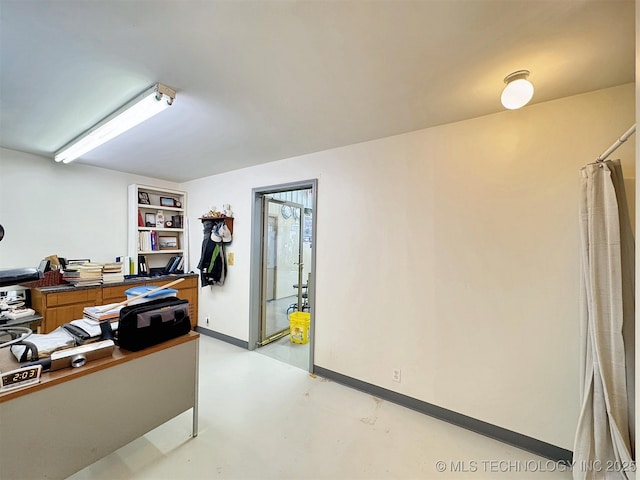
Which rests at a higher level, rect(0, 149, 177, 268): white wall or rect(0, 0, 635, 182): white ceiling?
rect(0, 0, 635, 182): white ceiling

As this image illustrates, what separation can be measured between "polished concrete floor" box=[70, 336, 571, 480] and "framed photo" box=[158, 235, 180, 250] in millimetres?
2601

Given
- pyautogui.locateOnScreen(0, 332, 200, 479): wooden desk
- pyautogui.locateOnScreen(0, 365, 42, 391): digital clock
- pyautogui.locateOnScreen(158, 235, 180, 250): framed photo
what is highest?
pyautogui.locateOnScreen(158, 235, 180, 250): framed photo

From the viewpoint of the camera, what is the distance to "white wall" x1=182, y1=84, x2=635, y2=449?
1717 millimetres

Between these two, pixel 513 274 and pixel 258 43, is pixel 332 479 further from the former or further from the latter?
pixel 258 43

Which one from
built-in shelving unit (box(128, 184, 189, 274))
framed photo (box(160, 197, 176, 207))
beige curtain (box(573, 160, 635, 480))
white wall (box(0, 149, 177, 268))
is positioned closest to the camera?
beige curtain (box(573, 160, 635, 480))

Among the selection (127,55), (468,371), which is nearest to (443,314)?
(468,371)

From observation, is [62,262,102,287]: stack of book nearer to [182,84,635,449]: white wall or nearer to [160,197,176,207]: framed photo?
[160,197,176,207]: framed photo

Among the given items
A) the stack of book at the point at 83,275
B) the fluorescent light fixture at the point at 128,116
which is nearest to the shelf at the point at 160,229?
the stack of book at the point at 83,275

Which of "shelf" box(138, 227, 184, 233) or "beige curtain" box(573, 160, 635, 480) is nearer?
"beige curtain" box(573, 160, 635, 480)

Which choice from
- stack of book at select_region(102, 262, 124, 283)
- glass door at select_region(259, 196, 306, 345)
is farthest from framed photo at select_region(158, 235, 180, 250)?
glass door at select_region(259, 196, 306, 345)

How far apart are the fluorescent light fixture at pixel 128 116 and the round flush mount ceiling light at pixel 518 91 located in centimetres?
206

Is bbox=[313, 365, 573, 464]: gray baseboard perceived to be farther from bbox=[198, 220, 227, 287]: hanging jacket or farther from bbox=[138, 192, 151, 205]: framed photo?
bbox=[138, 192, 151, 205]: framed photo

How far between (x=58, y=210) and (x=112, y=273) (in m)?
1.02

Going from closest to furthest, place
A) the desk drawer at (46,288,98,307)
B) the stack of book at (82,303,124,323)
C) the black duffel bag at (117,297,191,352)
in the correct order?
the black duffel bag at (117,297,191,352)
the stack of book at (82,303,124,323)
the desk drawer at (46,288,98,307)
